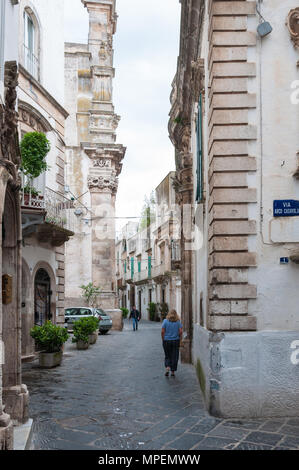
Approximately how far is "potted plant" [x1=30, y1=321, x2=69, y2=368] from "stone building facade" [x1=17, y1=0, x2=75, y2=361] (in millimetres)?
1269

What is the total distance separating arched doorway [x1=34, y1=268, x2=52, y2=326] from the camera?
15797 millimetres

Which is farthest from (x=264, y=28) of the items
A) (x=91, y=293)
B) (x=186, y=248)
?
(x=91, y=293)

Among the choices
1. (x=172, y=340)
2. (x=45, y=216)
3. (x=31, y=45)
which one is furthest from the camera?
(x=31, y=45)

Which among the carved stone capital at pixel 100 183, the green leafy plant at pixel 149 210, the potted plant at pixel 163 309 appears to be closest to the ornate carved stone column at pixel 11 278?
the carved stone capital at pixel 100 183

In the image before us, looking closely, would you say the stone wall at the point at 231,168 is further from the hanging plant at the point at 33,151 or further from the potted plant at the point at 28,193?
the potted plant at the point at 28,193

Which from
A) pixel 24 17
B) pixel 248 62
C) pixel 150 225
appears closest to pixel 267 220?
pixel 248 62

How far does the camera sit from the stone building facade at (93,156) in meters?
28.2

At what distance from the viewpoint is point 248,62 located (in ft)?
25.5

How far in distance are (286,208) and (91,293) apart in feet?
67.4

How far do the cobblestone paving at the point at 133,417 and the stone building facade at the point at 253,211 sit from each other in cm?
60

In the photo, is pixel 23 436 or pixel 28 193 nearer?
pixel 23 436

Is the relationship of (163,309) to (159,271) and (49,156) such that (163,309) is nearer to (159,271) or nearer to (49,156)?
(159,271)

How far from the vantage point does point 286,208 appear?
7.59 m

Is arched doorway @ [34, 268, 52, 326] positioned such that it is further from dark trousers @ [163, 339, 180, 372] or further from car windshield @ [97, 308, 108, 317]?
car windshield @ [97, 308, 108, 317]
